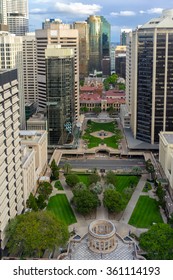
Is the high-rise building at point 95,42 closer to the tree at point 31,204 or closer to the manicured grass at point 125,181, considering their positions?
the manicured grass at point 125,181

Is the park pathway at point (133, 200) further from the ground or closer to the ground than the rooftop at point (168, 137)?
closer to the ground

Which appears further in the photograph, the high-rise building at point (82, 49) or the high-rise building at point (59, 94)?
the high-rise building at point (82, 49)

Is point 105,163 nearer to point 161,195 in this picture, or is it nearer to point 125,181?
point 125,181

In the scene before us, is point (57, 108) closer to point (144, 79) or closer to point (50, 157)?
point (50, 157)

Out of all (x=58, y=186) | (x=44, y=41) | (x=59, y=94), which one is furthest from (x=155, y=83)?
(x=58, y=186)

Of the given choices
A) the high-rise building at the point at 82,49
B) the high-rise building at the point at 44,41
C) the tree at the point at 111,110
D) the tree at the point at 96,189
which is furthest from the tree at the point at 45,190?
the high-rise building at the point at 82,49
